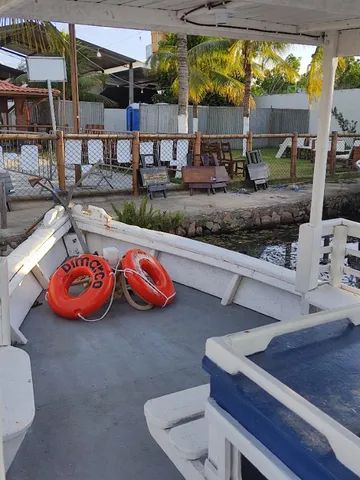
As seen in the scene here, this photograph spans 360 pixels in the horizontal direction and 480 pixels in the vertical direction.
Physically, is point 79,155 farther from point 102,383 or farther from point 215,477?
point 215,477

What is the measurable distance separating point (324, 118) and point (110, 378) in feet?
7.34

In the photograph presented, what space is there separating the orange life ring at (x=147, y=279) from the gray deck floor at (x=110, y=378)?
0.12 m

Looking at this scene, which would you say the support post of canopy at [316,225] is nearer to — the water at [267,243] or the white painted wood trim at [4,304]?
the white painted wood trim at [4,304]

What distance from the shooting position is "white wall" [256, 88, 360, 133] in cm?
2146

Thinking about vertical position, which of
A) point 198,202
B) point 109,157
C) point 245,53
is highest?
point 245,53

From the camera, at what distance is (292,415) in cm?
153

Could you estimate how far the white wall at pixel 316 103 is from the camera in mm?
21462

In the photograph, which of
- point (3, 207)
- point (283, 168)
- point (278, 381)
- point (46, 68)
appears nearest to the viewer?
point (278, 381)

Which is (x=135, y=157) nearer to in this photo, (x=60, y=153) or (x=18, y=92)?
(x=60, y=153)

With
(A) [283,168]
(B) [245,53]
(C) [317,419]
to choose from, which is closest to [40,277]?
(C) [317,419]

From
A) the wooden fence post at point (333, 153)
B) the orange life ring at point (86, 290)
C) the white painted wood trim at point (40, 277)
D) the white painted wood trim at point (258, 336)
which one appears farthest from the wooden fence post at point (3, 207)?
the wooden fence post at point (333, 153)

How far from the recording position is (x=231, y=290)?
14.1ft

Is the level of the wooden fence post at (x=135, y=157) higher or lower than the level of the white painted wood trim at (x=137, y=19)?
lower

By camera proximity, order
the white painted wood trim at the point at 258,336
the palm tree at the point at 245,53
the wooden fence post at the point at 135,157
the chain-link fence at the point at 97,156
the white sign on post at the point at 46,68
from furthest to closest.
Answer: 1. the palm tree at the point at 245,53
2. the wooden fence post at the point at 135,157
3. the chain-link fence at the point at 97,156
4. the white sign on post at the point at 46,68
5. the white painted wood trim at the point at 258,336
